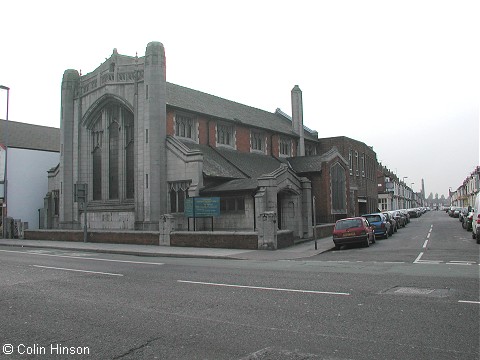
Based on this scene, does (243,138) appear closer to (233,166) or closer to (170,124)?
(233,166)

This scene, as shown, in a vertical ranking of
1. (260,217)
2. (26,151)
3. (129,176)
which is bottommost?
(260,217)

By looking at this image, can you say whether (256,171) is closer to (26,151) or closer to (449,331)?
(26,151)

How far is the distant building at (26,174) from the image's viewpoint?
36.9 meters

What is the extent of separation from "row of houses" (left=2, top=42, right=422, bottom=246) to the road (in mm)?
10381

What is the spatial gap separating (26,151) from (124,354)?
37780mm

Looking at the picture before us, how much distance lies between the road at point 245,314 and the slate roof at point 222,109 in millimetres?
21103

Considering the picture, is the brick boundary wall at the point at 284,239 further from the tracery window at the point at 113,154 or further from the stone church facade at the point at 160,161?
the tracery window at the point at 113,154

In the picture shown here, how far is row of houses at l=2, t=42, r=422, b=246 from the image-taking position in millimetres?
26359

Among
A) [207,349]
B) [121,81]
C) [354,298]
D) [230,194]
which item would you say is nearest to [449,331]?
[354,298]

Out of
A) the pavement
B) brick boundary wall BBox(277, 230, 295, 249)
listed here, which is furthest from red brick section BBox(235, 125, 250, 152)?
brick boundary wall BBox(277, 230, 295, 249)

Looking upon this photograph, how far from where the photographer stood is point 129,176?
31.4 meters

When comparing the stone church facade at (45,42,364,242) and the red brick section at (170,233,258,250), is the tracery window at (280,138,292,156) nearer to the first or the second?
the stone church facade at (45,42,364,242)

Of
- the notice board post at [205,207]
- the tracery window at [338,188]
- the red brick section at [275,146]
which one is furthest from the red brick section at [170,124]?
the tracery window at [338,188]

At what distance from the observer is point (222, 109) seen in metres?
37.7
